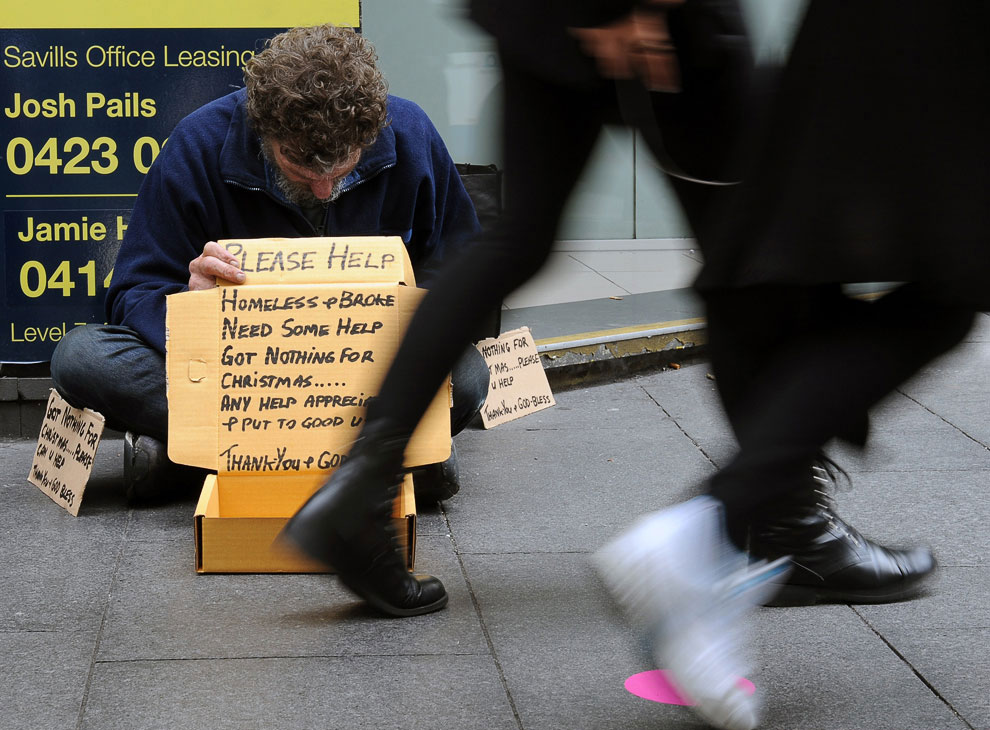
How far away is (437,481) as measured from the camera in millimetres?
2994

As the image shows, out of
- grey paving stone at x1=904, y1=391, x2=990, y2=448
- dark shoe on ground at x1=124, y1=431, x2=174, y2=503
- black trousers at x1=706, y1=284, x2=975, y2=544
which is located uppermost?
black trousers at x1=706, y1=284, x2=975, y2=544

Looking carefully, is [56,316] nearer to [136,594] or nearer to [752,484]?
[136,594]

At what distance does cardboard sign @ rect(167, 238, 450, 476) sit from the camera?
2621 mm

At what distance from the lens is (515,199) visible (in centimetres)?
181

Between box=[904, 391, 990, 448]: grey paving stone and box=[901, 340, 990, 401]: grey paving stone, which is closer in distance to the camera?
box=[904, 391, 990, 448]: grey paving stone

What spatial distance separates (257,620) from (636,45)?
1246mm

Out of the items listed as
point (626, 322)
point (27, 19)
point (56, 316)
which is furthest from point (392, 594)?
point (626, 322)

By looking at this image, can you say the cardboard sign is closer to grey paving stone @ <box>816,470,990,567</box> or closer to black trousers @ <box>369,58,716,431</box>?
black trousers @ <box>369,58,716,431</box>

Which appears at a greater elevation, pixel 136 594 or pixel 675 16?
pixel 675 16

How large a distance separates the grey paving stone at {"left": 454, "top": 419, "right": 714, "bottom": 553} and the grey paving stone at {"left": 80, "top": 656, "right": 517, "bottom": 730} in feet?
2.18

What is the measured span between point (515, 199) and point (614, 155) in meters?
3.67

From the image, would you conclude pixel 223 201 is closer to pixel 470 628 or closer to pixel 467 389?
pixel 467 389

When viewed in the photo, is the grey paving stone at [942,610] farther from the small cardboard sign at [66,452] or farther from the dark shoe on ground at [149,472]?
the small cardboard sign at [66,452]

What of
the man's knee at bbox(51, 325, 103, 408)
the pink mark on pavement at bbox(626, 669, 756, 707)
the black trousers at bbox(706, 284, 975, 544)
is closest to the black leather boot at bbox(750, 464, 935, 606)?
the pink mark on pavement at bbox(626, 669, 756, 707)
